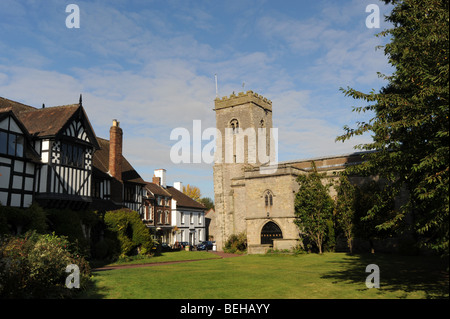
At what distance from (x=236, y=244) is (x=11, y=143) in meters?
24.9

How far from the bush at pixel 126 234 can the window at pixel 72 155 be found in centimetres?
483

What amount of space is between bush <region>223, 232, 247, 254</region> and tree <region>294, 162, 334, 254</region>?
25.1ft

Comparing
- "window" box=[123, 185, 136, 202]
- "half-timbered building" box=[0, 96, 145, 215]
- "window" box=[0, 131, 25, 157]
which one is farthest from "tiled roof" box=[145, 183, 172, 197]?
"window" box=[0, 131, 25, 157]

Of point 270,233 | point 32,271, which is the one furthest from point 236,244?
point 32,271

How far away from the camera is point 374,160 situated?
492 inches

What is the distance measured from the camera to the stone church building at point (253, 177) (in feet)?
116

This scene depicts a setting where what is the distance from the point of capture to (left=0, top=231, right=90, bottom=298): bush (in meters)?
10.9

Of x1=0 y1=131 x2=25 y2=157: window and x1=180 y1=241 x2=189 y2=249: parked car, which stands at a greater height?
x1=0 y1=131 x2=25 y2=157: window

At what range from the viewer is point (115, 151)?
31453mm

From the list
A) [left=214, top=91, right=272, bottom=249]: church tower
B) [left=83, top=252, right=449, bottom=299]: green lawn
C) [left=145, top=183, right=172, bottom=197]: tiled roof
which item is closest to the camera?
[left=83, top=252, right=449, bottom=299]: green lawn

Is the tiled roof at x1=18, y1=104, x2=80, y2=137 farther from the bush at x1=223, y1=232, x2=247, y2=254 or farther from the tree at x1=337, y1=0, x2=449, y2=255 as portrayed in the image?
the bush at x1=223, y1=232, x2=247, y2=254

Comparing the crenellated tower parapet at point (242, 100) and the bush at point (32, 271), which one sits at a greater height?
the crenellated tower parapet at point (242, 100)

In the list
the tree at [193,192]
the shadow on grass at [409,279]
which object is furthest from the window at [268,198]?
the tree at [193,192]

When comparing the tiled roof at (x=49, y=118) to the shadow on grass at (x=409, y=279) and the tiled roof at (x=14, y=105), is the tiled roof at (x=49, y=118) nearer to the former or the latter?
the tiled roof at (x=14, y=105)
